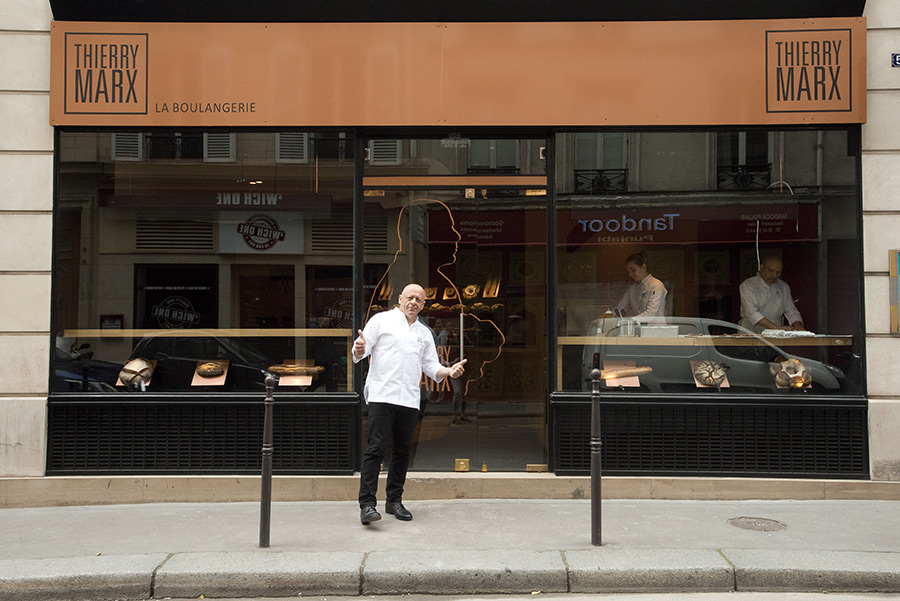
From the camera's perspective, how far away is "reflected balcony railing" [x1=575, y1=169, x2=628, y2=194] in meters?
7.26

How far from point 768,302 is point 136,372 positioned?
6.63 metres

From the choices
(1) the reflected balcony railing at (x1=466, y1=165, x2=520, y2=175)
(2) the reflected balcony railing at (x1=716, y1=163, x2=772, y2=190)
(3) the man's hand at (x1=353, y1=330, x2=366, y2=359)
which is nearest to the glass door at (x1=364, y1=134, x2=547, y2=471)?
(1) the reflected balcony railing at (x1=466, y1=165, x2=520, y2=175)

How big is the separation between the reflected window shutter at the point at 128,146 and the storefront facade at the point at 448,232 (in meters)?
0.03

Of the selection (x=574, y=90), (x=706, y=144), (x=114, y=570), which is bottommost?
(x=114, y=570)

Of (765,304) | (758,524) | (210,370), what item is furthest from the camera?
(765,304)

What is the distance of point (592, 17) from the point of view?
6.86 m

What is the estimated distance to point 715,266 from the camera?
25.9 ft

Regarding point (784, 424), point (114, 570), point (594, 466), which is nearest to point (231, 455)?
point (114, 570)

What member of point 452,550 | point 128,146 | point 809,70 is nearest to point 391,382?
point 452,550

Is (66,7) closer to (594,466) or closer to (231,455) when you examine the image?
(231,455)

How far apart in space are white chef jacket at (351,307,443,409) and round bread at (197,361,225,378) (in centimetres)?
195

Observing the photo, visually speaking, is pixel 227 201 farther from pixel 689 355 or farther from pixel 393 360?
pixel 689 355

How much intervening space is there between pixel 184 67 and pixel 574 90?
380 cm

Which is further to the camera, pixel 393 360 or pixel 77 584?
pixel 393 360
